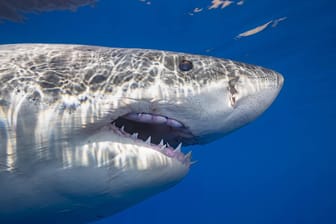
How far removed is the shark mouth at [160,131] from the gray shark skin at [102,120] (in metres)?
0.01

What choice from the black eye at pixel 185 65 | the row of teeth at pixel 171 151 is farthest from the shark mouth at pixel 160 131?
the black eye at pixel 185 65

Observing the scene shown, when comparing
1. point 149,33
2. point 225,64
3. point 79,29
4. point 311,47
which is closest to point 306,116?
point 311,47

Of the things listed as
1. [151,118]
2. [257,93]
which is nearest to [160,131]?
[151,118]

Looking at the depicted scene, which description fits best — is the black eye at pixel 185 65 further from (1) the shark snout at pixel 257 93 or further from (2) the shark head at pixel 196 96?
(1) the shark snout at pixel 257 93

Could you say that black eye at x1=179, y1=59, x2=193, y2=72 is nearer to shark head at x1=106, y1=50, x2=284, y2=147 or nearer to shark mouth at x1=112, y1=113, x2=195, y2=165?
shark head at x1=106, y1=50, x2=284, y2=147

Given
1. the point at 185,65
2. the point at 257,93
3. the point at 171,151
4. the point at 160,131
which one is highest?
the point at 185,65

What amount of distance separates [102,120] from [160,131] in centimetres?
66

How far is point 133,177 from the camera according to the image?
2385mm

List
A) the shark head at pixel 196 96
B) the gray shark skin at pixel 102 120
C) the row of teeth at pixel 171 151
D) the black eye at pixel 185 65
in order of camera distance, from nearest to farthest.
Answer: the gray shark skin at pixel 102 120
the shark head at pixel 196 96
the row of teeth at pixel 171 151
the black eye at pixel 185 65

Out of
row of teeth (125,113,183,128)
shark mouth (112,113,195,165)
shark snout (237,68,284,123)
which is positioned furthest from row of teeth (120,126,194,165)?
shark snout (237,68,284,123)

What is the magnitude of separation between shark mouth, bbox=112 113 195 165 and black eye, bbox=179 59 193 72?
50 centimetres

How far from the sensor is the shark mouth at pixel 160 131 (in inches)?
101

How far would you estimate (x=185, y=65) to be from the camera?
2797 mm

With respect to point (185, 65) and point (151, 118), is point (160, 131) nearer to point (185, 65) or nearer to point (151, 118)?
point (151, 118)
